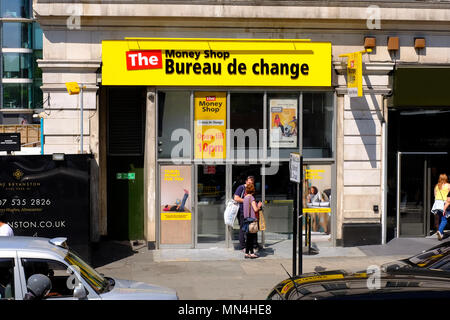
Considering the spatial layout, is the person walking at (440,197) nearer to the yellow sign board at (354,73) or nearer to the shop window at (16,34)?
the yellow sign board at (354,73)

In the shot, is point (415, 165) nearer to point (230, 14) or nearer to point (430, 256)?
point (230, 14)

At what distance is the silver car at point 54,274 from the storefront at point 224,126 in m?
7.36

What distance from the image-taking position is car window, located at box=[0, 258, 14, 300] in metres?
6.97

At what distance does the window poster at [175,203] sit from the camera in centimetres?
1531

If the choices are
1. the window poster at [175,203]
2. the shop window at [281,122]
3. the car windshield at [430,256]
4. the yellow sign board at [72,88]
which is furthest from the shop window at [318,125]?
the car windshield at [430,256]

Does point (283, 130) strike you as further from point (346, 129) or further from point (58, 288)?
point (58, 288)

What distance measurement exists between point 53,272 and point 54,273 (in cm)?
4

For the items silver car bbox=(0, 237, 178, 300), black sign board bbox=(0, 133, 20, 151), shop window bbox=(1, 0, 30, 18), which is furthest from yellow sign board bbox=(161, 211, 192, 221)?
shop window bbox=(1, 0, 30, 18)

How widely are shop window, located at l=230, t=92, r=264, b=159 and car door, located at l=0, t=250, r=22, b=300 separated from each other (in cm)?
896

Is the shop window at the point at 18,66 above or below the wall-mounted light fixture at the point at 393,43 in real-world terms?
above

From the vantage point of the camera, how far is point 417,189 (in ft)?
54.8

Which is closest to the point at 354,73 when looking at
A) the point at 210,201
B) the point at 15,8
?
the point at 210,201
